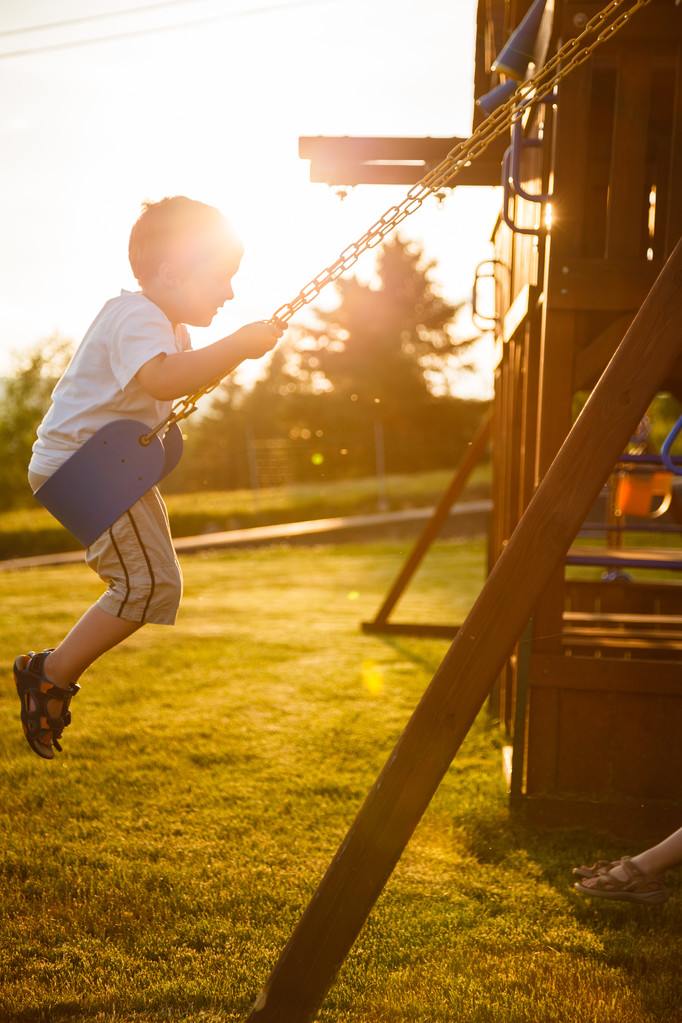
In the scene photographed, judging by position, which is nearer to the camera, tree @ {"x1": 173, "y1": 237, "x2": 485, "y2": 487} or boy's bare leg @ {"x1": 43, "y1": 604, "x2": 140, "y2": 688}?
boy's bare leg @ {"x1": 43, "y1": 604, "x2": 140, "y2": 688}

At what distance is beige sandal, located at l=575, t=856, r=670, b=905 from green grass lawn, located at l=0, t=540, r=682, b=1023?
0.12 metres

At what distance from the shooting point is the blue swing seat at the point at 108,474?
233 centimetres

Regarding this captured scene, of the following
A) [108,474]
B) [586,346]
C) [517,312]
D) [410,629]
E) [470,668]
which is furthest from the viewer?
[410,629]

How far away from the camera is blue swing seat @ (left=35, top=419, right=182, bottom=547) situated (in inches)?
91.6

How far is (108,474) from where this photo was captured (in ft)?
7.63

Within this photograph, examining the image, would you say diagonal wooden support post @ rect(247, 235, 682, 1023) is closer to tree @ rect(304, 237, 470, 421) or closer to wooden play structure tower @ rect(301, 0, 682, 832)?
wooden play structure tower @ rect(301, 0, 682, 832)

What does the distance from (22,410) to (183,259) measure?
29.1 metres

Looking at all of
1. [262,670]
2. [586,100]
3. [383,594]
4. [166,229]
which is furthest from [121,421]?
[383,594]

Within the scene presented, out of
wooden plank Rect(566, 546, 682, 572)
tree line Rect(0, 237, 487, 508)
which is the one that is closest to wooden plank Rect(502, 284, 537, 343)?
wooden plank Rect(566, 546, 682, 572)

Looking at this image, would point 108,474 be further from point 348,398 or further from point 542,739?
point 348,398

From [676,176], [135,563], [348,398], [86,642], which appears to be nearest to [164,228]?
[135,563]

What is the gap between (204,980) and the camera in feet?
6.97

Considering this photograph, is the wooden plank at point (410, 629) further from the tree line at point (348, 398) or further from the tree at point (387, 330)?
the tree at point (387, 330)

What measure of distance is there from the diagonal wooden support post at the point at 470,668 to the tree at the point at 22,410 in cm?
2396
